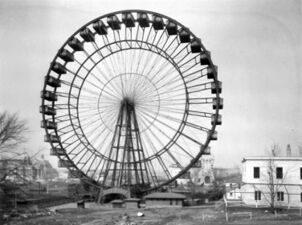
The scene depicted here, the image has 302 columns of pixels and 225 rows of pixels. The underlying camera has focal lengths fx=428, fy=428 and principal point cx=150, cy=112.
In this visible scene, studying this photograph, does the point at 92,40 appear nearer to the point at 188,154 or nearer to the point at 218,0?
the point at 188,154

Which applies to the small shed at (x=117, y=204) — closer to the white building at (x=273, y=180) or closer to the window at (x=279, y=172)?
the white building at (x=273, y=180)

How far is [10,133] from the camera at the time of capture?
1923 cm

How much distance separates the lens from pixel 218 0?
777 inches

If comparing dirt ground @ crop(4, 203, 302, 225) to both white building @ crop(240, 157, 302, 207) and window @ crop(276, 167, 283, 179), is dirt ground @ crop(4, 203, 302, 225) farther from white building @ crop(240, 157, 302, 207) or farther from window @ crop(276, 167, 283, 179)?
window @ crop(276, 167, 283, 179)

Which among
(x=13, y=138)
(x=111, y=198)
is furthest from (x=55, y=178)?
(x=13, y=138)

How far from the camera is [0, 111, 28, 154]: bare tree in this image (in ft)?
62.4

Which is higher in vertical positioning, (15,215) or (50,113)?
(50,113)

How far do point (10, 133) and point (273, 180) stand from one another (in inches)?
744

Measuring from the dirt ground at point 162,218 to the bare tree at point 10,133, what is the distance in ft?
12.5

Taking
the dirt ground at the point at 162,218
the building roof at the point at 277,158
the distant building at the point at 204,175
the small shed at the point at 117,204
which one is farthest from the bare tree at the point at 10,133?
the distant building at the point at 204,175

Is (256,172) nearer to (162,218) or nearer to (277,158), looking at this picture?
(277,158)

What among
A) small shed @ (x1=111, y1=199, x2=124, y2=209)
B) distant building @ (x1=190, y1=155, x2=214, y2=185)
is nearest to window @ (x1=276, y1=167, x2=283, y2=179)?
small shed @ (x1=111, y1=199, x2=124, y2=209)

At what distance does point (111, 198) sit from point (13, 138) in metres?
16.4

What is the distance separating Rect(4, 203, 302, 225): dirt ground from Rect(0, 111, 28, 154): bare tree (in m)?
3.80
